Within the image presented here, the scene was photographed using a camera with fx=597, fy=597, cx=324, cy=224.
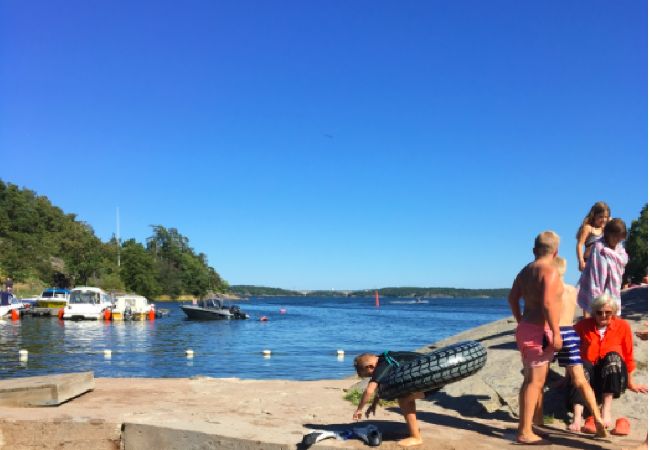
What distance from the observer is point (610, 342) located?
19.8 feet

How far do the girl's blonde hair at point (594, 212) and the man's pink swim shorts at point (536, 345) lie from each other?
2358mm

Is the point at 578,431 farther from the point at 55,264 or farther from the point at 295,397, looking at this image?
the point at 55,264

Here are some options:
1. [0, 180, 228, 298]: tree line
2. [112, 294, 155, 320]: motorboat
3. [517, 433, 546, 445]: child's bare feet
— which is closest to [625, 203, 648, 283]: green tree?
[112, 294, 155, 320]: motorboat

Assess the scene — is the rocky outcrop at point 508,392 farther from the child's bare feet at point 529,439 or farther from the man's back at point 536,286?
the man's back at point 536,286

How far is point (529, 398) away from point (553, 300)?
3.26 feet

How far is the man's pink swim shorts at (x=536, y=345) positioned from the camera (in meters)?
5.51

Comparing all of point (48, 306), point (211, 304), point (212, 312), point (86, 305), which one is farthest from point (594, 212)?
point (48, 306)

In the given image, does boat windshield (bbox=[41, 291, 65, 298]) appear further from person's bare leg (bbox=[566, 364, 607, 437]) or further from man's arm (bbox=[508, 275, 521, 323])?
person's bare leg (bbox=[566, 364, 607, 437])

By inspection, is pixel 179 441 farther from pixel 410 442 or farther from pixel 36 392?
pixel 36 392

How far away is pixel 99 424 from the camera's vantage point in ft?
21.8

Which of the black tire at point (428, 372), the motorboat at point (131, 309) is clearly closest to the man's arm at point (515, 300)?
the black tire at point (428, 372)

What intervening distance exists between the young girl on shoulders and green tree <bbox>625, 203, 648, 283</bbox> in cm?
5970

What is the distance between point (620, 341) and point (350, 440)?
2.90 meters

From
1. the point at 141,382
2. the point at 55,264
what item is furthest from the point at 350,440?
the point at 55,264
